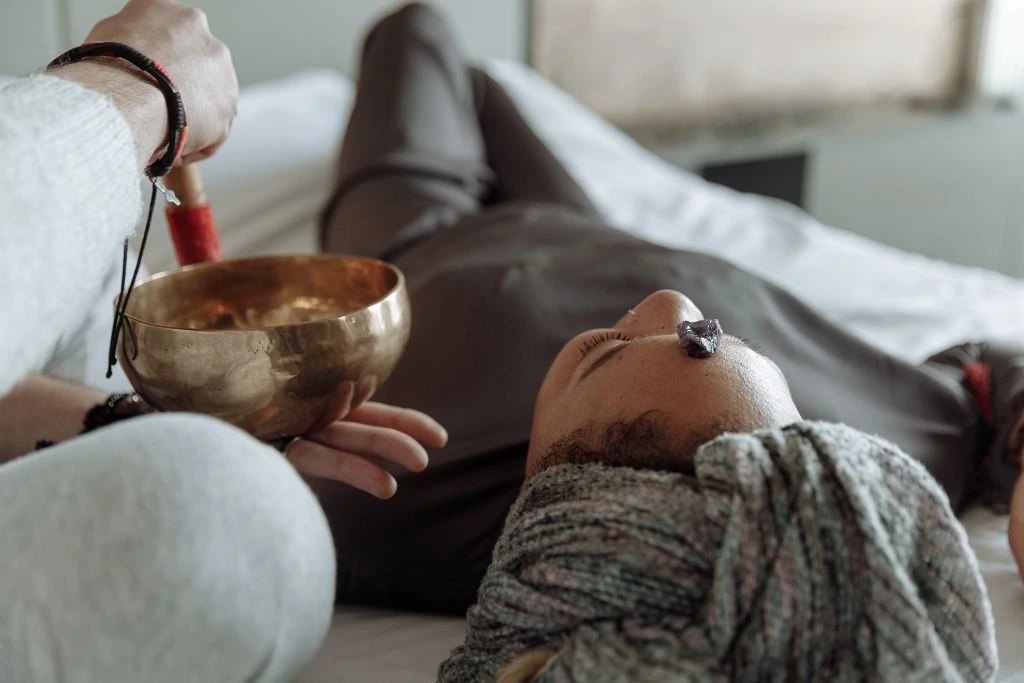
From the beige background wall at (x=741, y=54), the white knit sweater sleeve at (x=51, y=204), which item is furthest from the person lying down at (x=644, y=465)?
the beige background wall at (x=741, y=54)

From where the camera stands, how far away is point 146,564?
16.2 inches

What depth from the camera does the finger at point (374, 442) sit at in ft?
2.43

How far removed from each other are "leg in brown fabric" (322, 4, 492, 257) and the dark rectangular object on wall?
46.3 inches

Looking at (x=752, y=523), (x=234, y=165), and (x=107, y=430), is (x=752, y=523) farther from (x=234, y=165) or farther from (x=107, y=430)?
(x=234, y=165)

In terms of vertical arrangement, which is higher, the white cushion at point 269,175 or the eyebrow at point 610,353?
the eyebrow at point 610,353

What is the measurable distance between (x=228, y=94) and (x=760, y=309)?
22.0 inches

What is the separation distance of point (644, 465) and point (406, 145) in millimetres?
939

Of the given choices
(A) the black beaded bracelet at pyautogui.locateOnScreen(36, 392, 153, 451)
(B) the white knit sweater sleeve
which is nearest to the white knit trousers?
(B) the white knit sweater sleeve

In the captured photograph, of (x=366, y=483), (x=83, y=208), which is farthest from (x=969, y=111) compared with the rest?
(x=83, y=208)

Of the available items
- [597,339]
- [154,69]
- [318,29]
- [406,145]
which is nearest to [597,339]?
[597,339]

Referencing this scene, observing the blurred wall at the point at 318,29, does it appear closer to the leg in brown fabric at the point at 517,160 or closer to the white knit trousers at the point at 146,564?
the leg in brown fabric at the point at 517,160

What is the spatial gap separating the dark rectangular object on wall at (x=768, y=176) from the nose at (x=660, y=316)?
198 centimetres

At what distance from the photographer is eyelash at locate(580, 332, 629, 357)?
2.41ft

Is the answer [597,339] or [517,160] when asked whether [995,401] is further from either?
[517,160]
